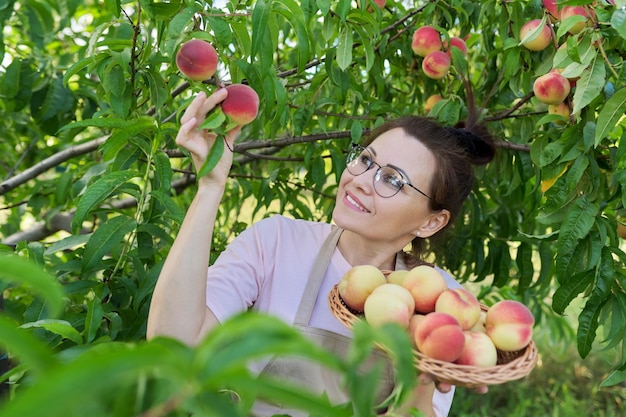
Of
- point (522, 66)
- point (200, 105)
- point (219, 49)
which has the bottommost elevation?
point (200, 105)

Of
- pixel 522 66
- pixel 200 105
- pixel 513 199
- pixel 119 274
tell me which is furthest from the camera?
pixel 513 199

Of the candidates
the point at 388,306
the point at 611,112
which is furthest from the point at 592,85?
the point at 388,306

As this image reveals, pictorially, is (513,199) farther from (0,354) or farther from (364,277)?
(0,354)

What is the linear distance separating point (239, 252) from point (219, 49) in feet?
1.46

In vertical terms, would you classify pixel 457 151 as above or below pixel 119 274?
above

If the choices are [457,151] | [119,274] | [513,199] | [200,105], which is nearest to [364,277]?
[200,105]

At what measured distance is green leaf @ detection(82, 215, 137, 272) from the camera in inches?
58.9

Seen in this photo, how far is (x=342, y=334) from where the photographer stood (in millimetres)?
1510

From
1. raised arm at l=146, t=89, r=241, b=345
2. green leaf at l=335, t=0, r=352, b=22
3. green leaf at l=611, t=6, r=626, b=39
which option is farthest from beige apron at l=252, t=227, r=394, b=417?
green leaf at l=611, t=6, r=626, b=39

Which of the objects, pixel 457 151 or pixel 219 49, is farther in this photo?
pixel 457 151

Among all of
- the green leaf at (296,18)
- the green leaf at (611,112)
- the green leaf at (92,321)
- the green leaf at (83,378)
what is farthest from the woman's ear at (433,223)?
the green leaf at (83,378)

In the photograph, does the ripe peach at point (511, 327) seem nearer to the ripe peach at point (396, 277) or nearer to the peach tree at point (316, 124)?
the ripe peach at point (396, 277)

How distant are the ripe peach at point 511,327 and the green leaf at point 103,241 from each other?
2.52ft

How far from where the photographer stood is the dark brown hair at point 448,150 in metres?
1.64
